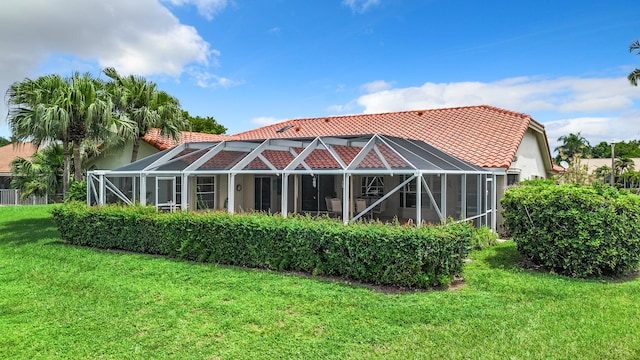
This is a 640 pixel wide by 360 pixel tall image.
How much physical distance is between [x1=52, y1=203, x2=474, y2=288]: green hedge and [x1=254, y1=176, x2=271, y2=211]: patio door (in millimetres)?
7773

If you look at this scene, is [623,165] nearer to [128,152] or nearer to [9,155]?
[128,152]

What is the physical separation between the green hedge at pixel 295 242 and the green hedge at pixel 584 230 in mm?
1949

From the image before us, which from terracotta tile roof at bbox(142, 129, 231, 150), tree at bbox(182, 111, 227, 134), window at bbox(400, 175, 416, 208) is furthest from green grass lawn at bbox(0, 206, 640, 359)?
tree at bbox(182, 111, 227, 134)

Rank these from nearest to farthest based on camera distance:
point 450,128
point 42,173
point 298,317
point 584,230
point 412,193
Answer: point 298,317, point 584,230, point 412,193, point 450,128, point 42,173

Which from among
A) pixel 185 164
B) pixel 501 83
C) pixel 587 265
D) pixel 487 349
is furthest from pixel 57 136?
pixel 501 83

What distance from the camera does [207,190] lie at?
1775 cm

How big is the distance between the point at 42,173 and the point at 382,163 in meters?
20.3

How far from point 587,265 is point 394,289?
13.5 feet

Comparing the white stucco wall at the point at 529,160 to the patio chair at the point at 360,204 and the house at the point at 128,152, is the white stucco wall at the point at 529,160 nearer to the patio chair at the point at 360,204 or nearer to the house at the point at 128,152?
the patio chair at the point at 360,204

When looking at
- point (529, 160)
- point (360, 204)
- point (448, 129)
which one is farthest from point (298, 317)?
point (529, 160)

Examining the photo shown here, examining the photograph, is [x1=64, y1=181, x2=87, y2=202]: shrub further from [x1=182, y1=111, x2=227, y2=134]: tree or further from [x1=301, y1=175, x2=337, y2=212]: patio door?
[x1=182, y1=111, x2=227, y2=134]: tree

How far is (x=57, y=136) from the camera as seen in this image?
1497 centimetres

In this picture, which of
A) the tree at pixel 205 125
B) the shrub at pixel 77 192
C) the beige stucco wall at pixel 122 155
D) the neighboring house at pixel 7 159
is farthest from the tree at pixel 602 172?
the tree at pixel 205 125

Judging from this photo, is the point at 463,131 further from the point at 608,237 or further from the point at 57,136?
the point at 57,136
